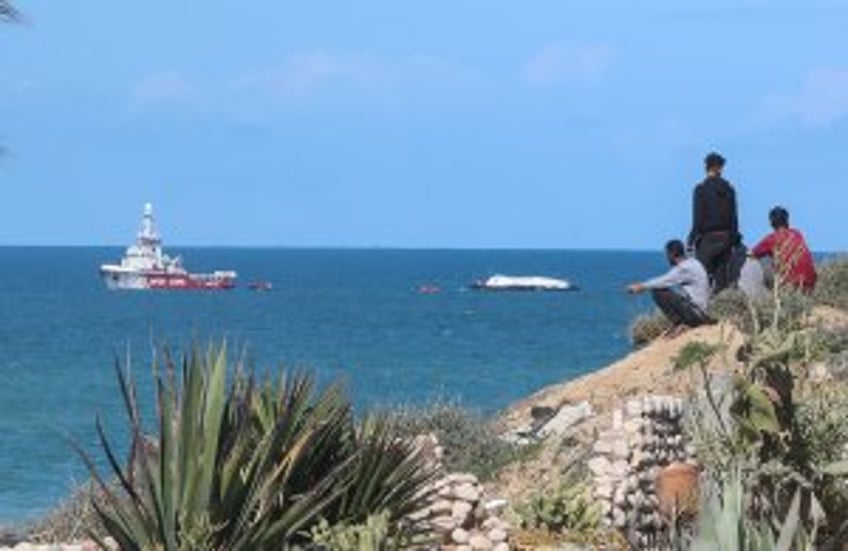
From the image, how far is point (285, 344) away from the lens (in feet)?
287

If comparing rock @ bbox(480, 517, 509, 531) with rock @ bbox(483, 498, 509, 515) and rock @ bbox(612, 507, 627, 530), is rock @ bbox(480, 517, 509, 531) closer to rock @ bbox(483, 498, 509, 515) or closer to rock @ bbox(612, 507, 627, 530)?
rock @ bbox(483, 498, 509, 515)

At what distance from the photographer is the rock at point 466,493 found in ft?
48.6

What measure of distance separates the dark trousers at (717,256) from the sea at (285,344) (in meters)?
3.68

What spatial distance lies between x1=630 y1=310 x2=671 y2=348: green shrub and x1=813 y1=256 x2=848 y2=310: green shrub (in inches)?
79.0

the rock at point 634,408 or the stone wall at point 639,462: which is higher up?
the rock at point 634,408

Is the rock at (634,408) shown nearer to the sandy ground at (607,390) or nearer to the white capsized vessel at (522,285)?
the sandy ground at (607,390)

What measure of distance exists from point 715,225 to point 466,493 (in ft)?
31.6

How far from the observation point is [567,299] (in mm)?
155250

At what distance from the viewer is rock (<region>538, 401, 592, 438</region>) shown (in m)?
22.3

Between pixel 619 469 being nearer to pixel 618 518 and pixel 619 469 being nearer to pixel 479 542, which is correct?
pixel 618 518

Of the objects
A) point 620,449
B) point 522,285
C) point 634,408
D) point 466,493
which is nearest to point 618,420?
point 634,408

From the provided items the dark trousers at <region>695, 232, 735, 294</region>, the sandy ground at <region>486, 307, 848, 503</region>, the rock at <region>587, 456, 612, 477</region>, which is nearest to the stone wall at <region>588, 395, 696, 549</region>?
the rock at <region>587, 456, 612, 477</region>

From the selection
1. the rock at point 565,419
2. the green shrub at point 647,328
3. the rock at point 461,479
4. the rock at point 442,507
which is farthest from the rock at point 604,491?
the green shrub at point 647,328

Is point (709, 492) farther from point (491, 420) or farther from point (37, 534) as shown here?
point (491, 420)
